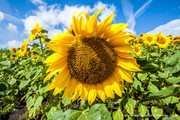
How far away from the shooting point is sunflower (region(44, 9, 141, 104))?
3.70ft

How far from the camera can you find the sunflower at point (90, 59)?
3.70 feet

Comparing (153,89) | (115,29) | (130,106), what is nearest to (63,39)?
(115,29)

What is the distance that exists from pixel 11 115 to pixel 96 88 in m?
3.65

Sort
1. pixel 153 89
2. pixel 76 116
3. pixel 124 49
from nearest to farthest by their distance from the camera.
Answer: pixel 76 116 < pixel 124 49 < pixel 153 89

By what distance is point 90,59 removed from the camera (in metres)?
1.19

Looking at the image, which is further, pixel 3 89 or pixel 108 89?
pixel 108 89

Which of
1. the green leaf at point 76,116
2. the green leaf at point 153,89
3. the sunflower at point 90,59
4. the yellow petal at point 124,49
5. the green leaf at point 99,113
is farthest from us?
the green leaf at point 153,89

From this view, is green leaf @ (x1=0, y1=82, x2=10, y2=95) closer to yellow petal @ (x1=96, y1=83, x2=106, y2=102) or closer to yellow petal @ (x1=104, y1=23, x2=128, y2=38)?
yellow petal @ (x1=96, y1=83, x2=106, y2=102)

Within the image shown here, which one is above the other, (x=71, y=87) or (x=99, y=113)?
(x=71, y=87)

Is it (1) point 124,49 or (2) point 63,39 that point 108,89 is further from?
(2) point 63,39

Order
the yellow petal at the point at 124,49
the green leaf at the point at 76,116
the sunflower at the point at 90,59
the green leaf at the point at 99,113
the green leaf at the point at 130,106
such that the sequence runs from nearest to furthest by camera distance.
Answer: the green leaf at the point at 99,113
the green leaf at the point at 76,116
the sunflower at the point at 90,59
the yellow petal at the point at 124,49
the green leaf at the point at 130,106

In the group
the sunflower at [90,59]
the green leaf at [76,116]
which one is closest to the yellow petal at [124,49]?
the sunflower at [90,59]

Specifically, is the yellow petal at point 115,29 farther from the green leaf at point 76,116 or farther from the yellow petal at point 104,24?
the green leaf at point 76,116

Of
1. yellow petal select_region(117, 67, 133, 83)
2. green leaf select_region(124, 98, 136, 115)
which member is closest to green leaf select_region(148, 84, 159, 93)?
green leaf select_region(124, 98, 136, 115)
